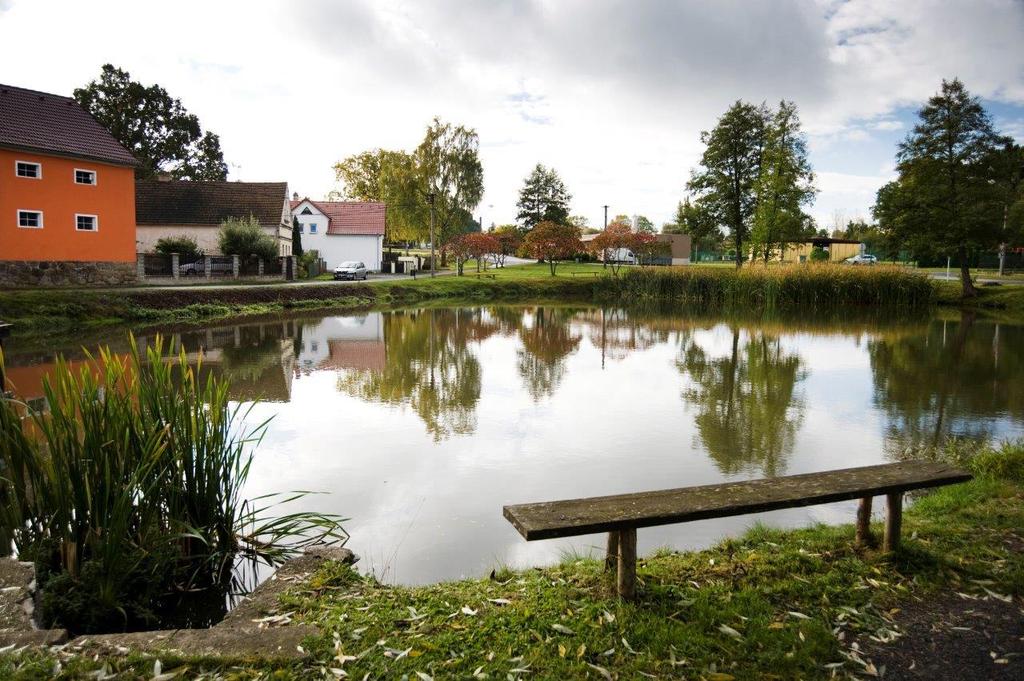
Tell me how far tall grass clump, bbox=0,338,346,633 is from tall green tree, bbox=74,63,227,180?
50.3 metres

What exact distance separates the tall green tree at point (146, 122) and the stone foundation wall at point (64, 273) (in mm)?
21612

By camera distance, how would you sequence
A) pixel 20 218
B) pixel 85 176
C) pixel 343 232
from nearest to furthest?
pixel 20 218
pixel 85 176
pixel 343 232

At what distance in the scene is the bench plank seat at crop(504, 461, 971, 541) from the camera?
374cm

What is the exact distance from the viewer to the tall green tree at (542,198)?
72.3m

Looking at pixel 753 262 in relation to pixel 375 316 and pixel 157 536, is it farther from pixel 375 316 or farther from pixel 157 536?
pixel 157 536

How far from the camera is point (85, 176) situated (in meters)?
28.9

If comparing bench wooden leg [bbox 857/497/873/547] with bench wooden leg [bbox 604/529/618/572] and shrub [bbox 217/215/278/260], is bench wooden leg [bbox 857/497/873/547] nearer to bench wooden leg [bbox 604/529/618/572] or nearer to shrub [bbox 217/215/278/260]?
bench wooden leg [bbox 604/529/618/572]

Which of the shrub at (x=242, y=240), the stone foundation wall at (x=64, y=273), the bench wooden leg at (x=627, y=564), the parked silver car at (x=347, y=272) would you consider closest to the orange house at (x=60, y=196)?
the stone foundation wall at (x=64, y=273)

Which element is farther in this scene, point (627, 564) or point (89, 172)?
point (89, 172)

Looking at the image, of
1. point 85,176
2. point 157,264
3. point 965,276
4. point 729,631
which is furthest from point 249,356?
point 965,276

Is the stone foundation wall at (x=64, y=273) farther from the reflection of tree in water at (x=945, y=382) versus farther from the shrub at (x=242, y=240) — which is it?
the reflection of tree in water at (x=945, y=382)

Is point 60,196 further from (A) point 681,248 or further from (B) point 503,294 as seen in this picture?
(A) point 681,248

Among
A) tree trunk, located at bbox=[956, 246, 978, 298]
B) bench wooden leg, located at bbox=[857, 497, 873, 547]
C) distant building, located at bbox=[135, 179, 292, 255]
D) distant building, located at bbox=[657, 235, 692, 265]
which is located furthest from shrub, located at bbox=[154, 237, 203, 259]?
distant building, located at bbox=[657, 235, 692, 265]

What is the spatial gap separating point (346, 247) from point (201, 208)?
39.7ft
